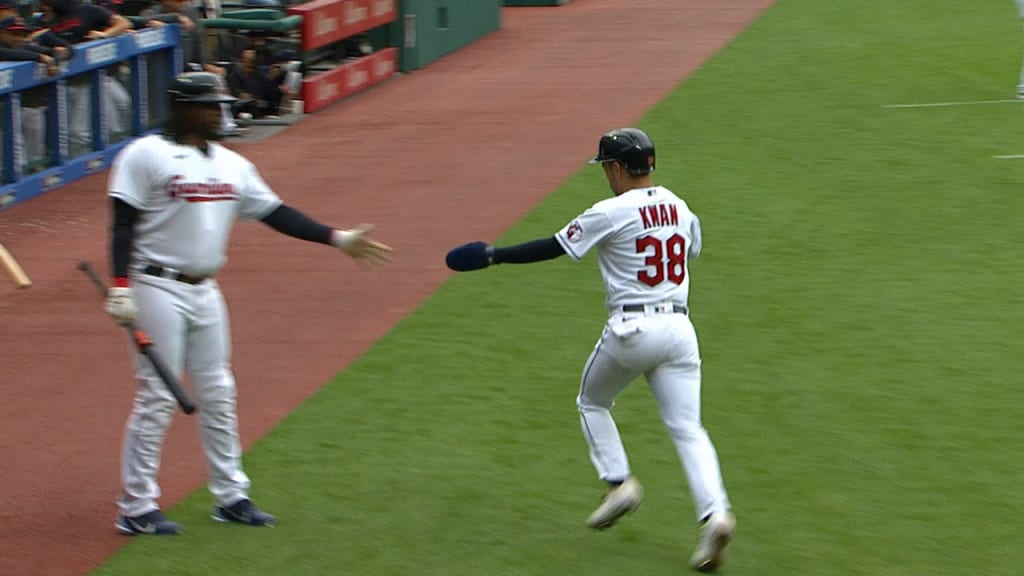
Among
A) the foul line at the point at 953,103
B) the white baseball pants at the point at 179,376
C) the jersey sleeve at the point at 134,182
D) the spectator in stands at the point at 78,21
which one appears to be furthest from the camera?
the foul line at the point at 953,103

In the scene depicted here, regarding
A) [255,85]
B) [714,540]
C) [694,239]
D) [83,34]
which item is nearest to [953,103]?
[255,85]

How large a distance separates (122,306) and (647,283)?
207cm

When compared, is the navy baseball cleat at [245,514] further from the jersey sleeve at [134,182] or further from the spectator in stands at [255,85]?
the spectator in stands at [255,85]

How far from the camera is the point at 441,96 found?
19422 mm

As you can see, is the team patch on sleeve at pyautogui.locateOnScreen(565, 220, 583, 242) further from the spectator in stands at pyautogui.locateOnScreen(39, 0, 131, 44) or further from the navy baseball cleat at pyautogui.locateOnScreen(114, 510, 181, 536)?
the spectator in stands at pyautogui.locateOnScreen(39, 0, 131, 44)

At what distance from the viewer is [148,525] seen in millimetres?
6430

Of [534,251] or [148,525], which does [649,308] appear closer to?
[534,251]

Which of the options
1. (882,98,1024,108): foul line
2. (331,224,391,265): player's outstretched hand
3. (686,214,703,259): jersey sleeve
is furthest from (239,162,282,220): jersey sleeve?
(882,98,1024,108): foul line

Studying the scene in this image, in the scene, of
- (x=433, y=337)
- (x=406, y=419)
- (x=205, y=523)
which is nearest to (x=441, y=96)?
(x=433, y=337)

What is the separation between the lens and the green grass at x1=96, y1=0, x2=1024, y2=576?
628cm

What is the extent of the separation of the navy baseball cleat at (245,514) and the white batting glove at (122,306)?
101 centimetres

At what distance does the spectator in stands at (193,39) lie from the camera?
16.5 metres

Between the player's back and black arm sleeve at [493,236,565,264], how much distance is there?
19 centimetres

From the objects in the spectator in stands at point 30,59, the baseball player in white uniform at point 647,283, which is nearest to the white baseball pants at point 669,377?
the baseball player in white uniform at point 647,283
